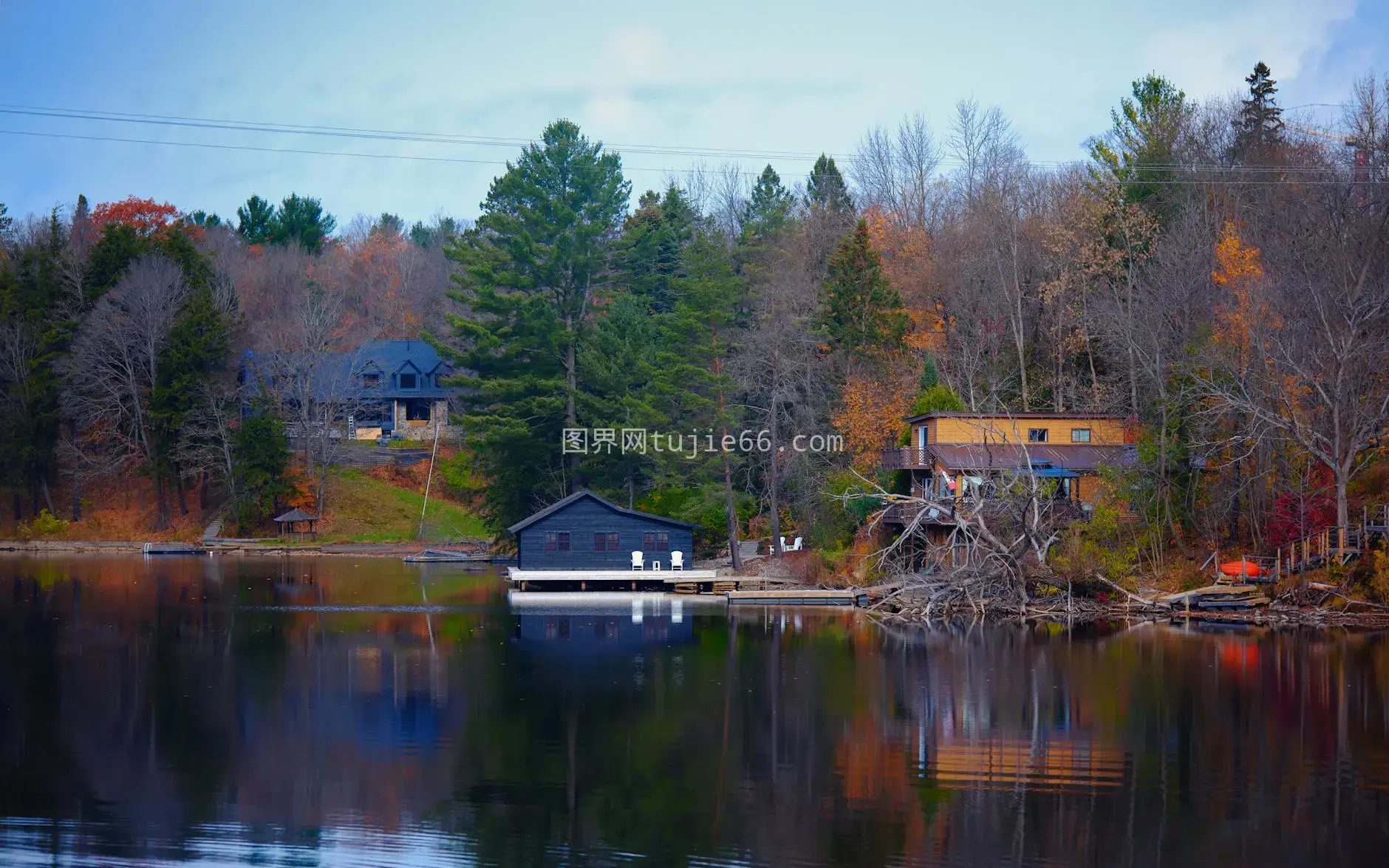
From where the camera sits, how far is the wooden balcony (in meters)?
48.8

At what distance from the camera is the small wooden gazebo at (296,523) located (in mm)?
68750

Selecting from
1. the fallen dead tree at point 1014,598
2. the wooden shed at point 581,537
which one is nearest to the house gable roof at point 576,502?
the wooden shed at point 581,537

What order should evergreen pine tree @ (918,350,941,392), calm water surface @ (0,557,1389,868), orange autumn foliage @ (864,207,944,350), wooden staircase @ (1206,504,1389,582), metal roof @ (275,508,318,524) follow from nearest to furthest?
calm water surface @ (0,557,1389,868), wooden staircase @ (1206,504,1389,582), evergreen pine tree @ (918,350,941,392), orange autumn foliage @ (864,207,944,350), metal roof @ (275,508,318,524)

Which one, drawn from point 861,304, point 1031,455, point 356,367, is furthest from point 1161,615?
point 356,367

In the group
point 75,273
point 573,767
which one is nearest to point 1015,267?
point 573,767

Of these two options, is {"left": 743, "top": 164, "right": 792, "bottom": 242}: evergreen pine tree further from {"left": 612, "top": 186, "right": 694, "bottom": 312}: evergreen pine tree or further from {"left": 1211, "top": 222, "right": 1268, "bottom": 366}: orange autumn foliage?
{"left": 1211, "top": 222, "right": 1268, "bottom": 366}: orange autumn foliage

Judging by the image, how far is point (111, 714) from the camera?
1023 inches

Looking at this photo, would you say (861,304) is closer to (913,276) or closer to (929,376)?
(929,376)

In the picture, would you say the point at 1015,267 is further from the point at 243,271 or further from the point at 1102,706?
the point at 243,271

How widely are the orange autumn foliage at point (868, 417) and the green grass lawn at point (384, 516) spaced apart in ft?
72.8

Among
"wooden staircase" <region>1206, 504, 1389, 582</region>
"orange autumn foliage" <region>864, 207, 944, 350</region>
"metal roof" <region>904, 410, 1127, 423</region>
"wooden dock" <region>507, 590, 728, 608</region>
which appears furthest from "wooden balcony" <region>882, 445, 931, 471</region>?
"wooden staircase" <region>1206, 504, 1389, 582</region>

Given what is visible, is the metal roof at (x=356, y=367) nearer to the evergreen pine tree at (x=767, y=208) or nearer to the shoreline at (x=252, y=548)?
the shoreline at (x=252, y=548)

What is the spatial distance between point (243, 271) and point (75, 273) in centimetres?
1581

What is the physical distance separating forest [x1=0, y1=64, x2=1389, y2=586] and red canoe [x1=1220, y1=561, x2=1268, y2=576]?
1628mm
